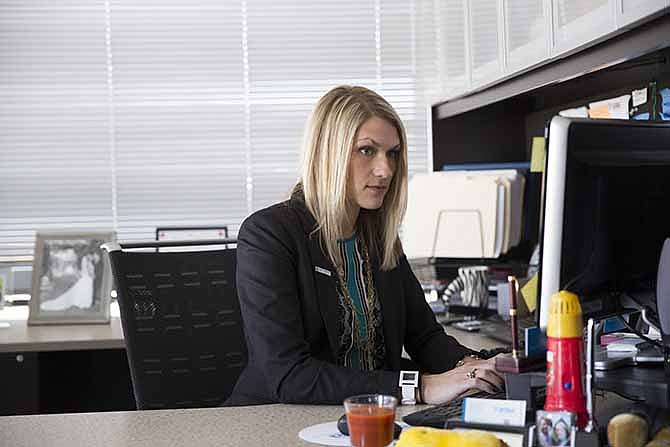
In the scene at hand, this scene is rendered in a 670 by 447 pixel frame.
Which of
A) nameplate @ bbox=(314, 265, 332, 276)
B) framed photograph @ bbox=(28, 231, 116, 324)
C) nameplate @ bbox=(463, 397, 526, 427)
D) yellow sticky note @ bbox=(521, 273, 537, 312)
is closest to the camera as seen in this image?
nameplate @ bbox=(463, 397, 526, 427)

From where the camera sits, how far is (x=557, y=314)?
4.53 ft

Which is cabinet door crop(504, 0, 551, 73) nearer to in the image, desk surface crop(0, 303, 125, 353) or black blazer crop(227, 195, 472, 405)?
black blazer crop(227, 195, 472, 405)

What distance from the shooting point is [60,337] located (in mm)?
3180

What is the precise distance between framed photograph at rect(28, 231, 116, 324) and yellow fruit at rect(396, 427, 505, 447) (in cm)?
232

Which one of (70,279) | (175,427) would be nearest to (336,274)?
(175,427)

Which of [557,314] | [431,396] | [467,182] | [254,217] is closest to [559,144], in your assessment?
[557,314]

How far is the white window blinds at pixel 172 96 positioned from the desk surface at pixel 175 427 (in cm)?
213

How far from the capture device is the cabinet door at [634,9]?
194 cm

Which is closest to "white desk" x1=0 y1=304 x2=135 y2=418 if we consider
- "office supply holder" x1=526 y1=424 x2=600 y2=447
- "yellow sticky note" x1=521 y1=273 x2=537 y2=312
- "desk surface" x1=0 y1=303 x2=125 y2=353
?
"desk surface" x1=0 y1=303 x2=125 y2=353

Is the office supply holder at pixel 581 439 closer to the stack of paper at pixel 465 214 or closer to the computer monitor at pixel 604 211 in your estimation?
the computer monitor at pixel 604 211

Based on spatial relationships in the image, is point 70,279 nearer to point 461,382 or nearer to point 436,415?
point 461,382

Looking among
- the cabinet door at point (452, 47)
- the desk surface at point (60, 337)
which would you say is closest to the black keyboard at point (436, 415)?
the desk surface at point (60, 337)

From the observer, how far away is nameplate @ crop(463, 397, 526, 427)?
1470 millimetres

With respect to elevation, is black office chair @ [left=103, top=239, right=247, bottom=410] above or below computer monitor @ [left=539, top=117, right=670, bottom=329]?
below
